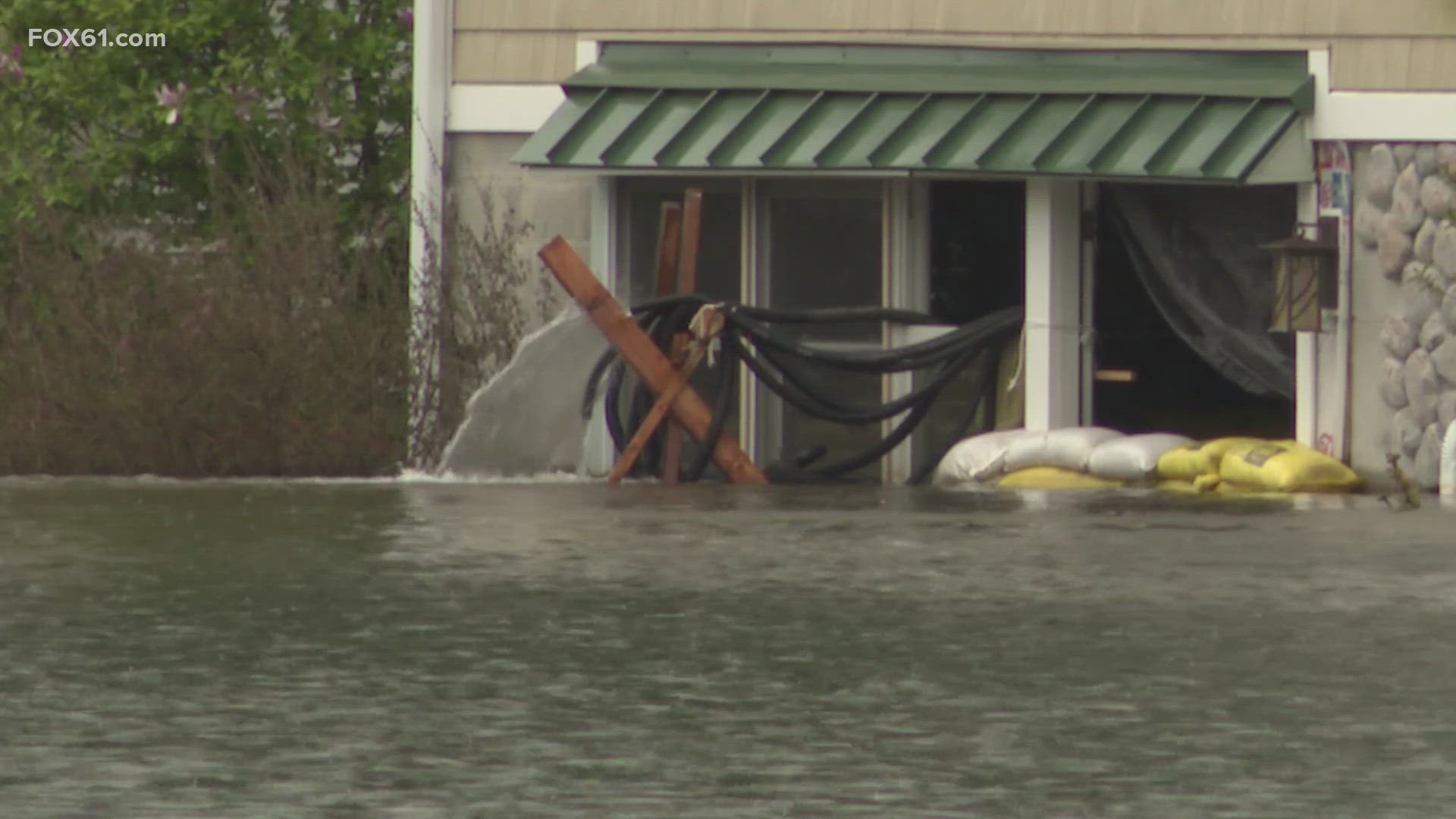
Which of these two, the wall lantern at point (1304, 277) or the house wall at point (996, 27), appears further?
the house wall at point (996, 27)

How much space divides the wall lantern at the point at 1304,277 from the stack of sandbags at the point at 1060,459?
0.99m

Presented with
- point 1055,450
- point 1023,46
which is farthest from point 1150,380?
point 1023,46

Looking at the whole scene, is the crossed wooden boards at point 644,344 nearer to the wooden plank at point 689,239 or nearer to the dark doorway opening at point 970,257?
the wooden plank at point 689,239

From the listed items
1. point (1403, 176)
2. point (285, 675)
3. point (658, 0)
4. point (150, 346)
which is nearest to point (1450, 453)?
point (1403, 176)

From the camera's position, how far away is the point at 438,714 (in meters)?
10.7

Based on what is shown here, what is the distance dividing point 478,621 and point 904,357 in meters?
8.54

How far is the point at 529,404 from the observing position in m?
21.9

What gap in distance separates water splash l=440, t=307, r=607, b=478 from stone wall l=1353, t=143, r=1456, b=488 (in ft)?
15.0

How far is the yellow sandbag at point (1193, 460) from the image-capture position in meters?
20.9

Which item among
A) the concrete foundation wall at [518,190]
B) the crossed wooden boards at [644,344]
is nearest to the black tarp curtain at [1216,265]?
the crossed wooden boards at [644,344]

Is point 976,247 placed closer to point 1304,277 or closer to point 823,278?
point 823,278

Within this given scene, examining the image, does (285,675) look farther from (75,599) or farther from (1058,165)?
(1058,165)

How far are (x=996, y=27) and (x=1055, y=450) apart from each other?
103 inches

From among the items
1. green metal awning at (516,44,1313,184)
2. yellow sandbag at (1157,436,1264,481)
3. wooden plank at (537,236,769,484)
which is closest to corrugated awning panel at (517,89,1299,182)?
green metal awning at (516,44,1313,184)
